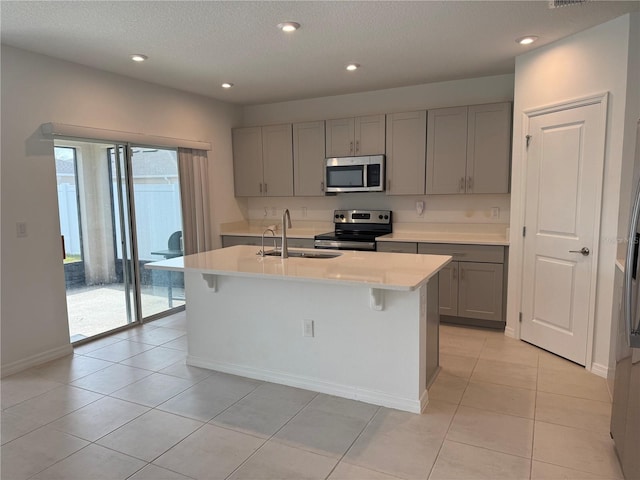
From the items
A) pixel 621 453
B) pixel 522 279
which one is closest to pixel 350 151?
pixel 522 279

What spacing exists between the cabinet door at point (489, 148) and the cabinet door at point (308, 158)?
1.66m

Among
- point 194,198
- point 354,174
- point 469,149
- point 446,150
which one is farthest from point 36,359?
point 469,149

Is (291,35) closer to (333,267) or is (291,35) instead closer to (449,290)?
(333,267)

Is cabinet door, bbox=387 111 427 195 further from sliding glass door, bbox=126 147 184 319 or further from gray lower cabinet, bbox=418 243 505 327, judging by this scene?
sliding glass door, bbox=126 147 184 319

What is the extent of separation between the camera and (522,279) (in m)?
3.80

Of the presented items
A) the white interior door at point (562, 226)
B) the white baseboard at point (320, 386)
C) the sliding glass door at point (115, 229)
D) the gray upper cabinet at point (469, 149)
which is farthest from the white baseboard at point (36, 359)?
the white interior door at point (562, 226)

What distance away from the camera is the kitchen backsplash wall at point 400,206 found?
15.1ft

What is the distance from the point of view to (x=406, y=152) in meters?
4.63

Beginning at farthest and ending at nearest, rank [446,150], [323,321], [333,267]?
[446,150] → [323,321] → [333,267]

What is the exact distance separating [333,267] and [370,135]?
Answer: 2.43 m

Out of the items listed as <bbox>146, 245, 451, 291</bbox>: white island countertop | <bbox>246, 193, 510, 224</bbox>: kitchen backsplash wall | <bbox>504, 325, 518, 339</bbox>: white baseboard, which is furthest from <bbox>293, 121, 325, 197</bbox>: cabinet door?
<bbox>504, 325, 518, 339</bbox>: white baseboard

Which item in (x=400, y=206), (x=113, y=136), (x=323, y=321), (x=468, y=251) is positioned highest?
(x=113, y=136)

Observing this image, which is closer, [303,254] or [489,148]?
[303,254]

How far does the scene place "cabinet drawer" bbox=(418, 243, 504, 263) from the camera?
402 centimetres
